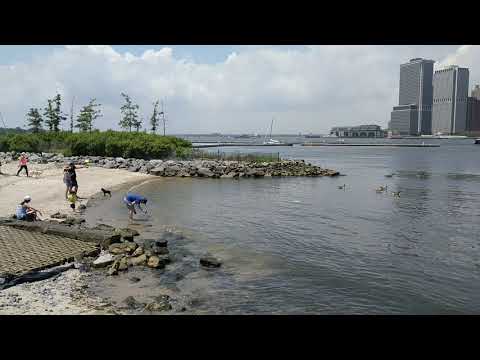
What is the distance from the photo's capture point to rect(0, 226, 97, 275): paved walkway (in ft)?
45.0

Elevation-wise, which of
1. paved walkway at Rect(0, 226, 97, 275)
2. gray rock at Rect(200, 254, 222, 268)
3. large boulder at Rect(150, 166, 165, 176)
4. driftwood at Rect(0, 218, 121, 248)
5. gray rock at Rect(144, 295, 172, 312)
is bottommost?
gray rock at Rect(144, 295, 172, 312)

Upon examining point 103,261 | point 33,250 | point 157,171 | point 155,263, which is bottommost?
point 155,263

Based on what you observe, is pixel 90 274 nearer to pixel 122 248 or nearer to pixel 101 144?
pixel 122 248

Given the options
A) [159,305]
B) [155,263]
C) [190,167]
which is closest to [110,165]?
[190,167]

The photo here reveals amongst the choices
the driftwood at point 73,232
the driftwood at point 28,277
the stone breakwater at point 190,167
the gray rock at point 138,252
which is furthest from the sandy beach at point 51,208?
the driftwood at point 73,232

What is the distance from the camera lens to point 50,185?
33.0 m

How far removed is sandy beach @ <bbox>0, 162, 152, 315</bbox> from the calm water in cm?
283

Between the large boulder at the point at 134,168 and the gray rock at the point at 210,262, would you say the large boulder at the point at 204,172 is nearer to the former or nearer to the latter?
the large boulder at the point at 134,168

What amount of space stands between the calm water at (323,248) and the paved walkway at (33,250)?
3955 mm

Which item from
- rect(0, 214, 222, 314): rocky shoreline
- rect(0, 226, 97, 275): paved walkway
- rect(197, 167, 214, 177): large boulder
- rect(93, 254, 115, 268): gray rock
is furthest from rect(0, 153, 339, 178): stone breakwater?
rect(93, 254, 115, 268): gray rock

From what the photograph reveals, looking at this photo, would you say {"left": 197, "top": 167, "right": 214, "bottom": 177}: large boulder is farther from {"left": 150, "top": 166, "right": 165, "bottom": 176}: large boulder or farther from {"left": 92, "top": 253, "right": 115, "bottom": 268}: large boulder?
{"left": 92, "top": 253, "right": 115, "bottom": 268}: large boulder

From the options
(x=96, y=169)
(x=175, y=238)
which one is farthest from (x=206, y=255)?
(x=96, y=169)

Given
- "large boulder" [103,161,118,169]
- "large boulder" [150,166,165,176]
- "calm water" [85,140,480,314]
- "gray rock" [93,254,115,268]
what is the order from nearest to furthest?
1. "calm water" [85,140,480,314]
2. "gray rock" [93,254,115,268]
3. "large boulder" [150,166,165,176]
4. "large boulder" [103,161,118,169]

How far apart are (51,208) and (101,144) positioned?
39.6 metres
